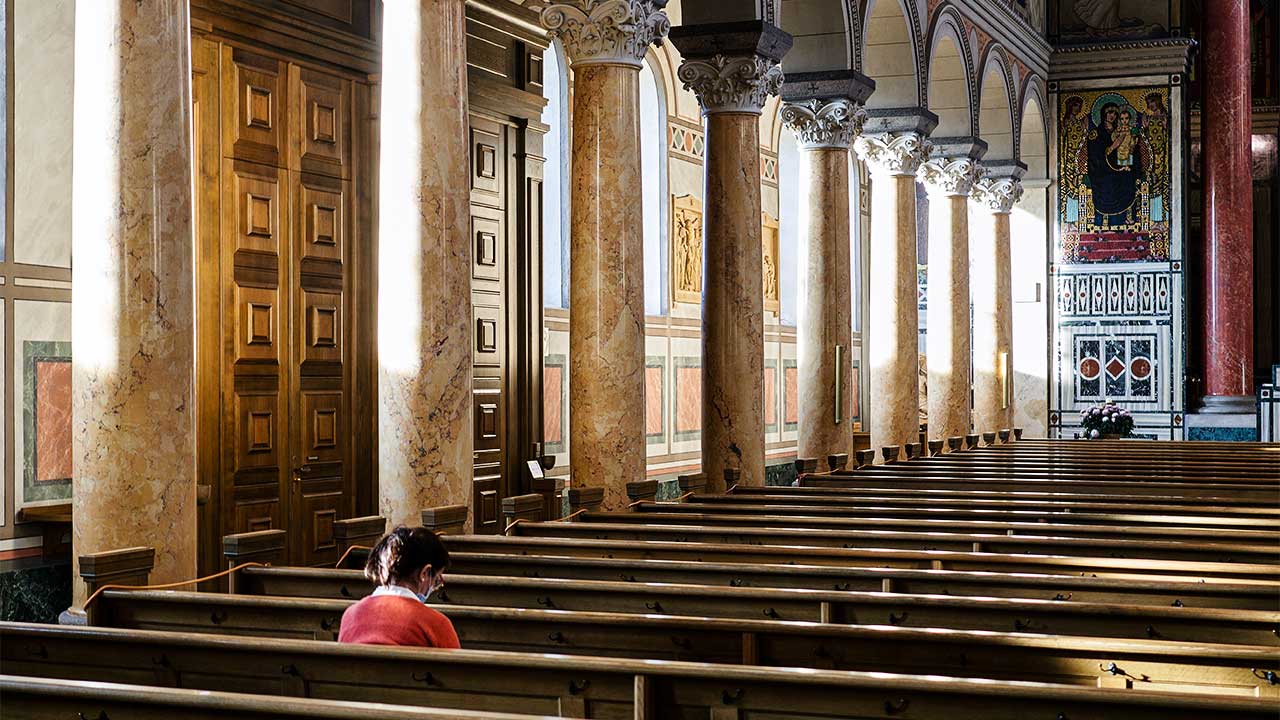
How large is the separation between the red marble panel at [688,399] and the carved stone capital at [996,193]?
6.99 m

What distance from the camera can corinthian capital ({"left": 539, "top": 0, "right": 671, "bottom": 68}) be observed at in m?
9.96

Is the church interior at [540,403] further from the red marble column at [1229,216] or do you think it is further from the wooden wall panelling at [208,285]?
the red marble column at [1229,216]

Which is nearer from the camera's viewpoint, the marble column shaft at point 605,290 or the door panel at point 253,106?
the door panel at point 253,106

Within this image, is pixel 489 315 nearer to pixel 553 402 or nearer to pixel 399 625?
pixel 553 402

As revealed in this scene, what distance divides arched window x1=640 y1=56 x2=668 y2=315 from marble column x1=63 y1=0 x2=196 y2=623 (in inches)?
382

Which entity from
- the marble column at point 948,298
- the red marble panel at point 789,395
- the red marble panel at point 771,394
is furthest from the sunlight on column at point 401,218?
the marble column at point 948,298

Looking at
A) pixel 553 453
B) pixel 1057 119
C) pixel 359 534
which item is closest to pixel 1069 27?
pixel 1057 119

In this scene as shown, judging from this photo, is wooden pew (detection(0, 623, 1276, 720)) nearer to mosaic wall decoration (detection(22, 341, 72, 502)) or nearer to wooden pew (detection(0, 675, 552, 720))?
wooden pew (detection(0, 675, 552, 720))

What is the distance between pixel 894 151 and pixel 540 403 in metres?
6.31

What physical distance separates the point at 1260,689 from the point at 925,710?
3.71ft

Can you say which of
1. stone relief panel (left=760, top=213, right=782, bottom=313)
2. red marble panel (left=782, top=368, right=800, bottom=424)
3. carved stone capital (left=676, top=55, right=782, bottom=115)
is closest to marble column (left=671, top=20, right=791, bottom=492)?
carved stone capital (left=676, top=55, right=782, bottom=115)

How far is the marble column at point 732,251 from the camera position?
11711mm

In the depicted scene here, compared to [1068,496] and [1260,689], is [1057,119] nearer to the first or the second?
[1068,496]

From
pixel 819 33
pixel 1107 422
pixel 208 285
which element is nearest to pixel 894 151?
pixel 819 33
